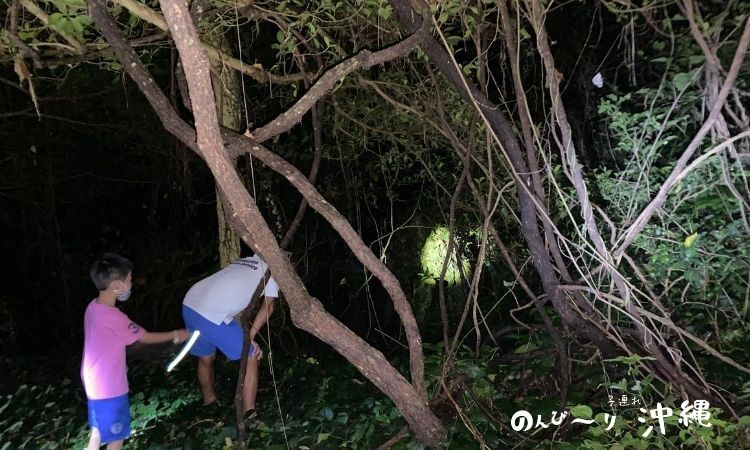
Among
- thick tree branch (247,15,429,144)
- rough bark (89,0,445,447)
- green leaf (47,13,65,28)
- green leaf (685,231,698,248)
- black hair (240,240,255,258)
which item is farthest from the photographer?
black hair (240,240,255,258)

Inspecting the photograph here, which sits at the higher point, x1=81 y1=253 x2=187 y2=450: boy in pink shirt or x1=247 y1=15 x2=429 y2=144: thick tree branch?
x1=247 y1=15 x2=429 y2=144: thick tree branch

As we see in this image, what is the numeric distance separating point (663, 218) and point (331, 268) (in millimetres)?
4207

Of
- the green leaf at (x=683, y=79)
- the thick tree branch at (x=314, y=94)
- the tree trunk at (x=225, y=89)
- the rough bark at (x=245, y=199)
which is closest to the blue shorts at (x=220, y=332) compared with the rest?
the tree trunk at (x=225, y=89)

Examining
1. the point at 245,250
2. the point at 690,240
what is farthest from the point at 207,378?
the point at 690,240

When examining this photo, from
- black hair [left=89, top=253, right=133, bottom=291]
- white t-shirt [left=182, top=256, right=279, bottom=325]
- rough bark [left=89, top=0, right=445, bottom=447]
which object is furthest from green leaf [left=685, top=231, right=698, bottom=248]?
black hair [left=89, top=253, right=133, bottom=291]

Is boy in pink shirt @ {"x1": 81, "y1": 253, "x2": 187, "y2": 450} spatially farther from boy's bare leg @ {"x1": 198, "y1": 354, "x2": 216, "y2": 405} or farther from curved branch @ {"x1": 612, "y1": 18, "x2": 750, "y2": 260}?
curved branch @ {"x1": 612, "y1": 18, "x2": 750, "y2": 260}

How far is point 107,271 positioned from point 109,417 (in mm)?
811

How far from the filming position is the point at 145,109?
5.74 m

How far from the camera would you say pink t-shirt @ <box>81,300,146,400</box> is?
2.80 metres

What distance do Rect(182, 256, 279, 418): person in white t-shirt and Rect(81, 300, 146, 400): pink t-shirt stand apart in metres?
0.50

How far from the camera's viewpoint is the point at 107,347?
2812 mm

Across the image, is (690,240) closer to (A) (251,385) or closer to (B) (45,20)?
(A) (251,385)

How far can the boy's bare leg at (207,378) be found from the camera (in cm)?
354

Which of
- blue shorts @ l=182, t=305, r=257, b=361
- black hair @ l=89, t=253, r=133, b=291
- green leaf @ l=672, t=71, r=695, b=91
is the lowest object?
blue shorts @ l=182, t=305, r=257, b=361
